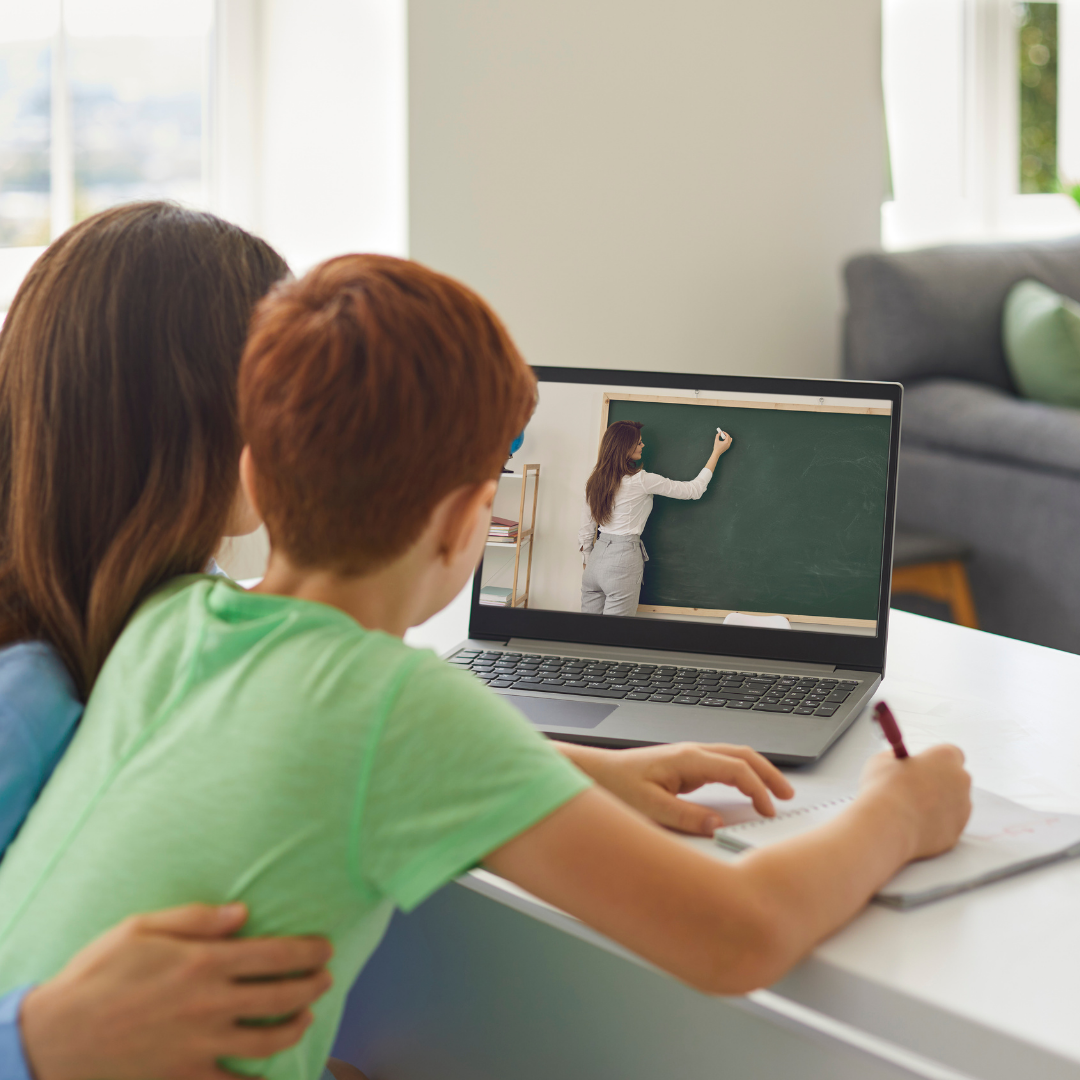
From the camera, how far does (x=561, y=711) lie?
85 cm

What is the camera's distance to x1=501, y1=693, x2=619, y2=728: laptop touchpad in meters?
0.83

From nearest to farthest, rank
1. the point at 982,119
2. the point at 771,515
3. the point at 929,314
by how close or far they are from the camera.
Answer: the point at 771,515 < the point at 929,314 < the point at 982,119

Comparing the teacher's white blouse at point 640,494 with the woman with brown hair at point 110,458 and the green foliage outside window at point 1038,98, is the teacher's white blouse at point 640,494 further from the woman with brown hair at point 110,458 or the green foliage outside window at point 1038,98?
the green foliage outside window at point 1038,98

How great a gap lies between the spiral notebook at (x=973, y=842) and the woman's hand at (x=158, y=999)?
27cm

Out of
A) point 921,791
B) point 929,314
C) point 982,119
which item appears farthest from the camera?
point 982,119

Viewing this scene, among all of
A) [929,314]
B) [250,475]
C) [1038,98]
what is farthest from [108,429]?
[1038,98]

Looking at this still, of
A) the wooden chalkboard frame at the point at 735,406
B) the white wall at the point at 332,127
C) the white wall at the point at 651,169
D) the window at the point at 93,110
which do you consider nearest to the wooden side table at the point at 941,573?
the white wall at the point at 651,169

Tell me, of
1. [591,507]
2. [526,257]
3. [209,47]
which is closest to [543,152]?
[526,257]

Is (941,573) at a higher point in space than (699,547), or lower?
lower

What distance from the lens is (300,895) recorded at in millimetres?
521

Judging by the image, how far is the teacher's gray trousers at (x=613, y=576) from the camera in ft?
3.24

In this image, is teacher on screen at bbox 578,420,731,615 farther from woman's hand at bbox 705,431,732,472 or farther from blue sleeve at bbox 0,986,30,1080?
blue sleeve at bbox 0,986,30,1080

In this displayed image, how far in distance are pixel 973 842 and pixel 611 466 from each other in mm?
473

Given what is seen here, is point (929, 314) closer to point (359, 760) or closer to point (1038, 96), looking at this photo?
point (1038, 96)
